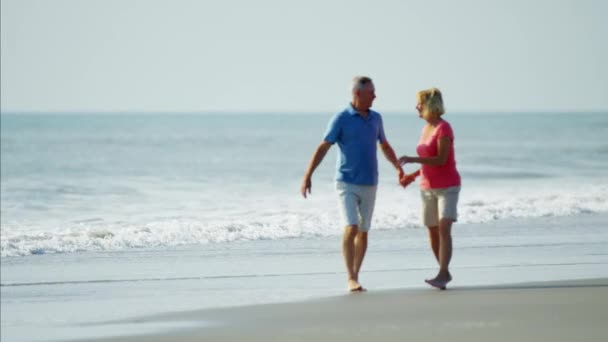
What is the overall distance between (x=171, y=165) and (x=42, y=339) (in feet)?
112

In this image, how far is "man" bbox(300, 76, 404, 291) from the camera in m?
8.56

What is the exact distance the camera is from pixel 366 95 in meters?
8.51

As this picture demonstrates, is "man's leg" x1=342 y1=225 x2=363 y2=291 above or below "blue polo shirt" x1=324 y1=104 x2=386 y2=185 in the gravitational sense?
below

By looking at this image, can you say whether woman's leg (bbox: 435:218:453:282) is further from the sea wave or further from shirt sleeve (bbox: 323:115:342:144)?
the sea wave

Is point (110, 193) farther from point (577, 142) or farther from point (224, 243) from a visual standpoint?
point (577, 142)

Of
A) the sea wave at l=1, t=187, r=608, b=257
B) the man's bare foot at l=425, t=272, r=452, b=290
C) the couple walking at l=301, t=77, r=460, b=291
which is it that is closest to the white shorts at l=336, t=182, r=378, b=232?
the couple walking at l=301, t=77, r=460, b=291

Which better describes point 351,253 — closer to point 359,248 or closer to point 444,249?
point 359,248

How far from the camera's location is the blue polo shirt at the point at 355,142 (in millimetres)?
8570

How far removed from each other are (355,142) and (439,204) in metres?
0.82

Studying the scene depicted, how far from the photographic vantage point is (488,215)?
15.5 m

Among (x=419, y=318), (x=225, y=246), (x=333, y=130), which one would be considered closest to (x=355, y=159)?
(x=333, y=130)

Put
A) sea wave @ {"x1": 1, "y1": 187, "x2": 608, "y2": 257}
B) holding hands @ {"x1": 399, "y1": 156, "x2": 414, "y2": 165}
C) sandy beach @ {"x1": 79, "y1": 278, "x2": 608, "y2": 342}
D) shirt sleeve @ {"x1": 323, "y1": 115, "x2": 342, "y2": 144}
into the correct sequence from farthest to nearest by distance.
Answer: sea wave @ {"x1": 1, "y1": 187, "x2": 608, "y2": 257}, shirt sleeve @ {"x1": 323, "y1": 115, "x2": 342, "y2": 144}, holding hands @ {"x1": 399, "y1": 156, "x2": 414, "y2": 165}, sandy beach @ {"x1": 79, "y1": 278, "x2": 608, "y2": 342}

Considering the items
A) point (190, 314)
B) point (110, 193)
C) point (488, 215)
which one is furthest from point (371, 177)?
point (110, 193)

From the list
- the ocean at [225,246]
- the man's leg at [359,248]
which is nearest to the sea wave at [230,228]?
the ocean at [225,246]
